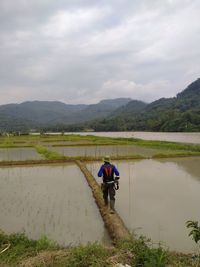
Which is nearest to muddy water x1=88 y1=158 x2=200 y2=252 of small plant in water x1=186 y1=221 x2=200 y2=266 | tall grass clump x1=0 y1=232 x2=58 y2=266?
small plant in water x1=186 y1=221 x2=200 y2=266

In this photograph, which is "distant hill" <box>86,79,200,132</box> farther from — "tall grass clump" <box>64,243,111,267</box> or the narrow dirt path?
"tall grass clump" <box>64,243,111,267</box>

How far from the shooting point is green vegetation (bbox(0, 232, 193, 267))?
3968 mm

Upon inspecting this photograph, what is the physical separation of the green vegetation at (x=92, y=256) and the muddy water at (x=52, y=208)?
947mm

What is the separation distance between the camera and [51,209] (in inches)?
303

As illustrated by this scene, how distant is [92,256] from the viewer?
13.7 ft

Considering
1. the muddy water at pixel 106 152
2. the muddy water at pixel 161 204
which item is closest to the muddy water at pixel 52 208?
the muddy water at pixel 161 204

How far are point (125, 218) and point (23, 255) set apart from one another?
9.40 ft

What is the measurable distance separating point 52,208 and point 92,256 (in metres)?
3.77

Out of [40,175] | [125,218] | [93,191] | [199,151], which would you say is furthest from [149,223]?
Answer: [199,151]

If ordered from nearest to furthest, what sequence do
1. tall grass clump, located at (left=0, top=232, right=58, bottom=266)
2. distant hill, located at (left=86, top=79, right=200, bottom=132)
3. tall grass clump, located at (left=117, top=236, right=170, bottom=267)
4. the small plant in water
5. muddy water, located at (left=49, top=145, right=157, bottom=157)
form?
the small plant in water
tall grass clump, located at (left=117, top=236, right=170, bottom=267)
tall grass clump, located at (left=0, top=232, right=58, bottom=266)
muddy water, located at (left=49, top=145, right=157, bottom=157)
distant hill, located at (left=86, top=79, right=200, bottom=132)

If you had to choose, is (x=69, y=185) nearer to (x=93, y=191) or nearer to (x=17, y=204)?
(x=93, y=191)

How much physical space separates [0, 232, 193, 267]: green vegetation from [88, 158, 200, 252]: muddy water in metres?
1.11

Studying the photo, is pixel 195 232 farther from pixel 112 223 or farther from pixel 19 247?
pixel 112 223

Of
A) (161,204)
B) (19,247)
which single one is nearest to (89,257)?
(19,247)
